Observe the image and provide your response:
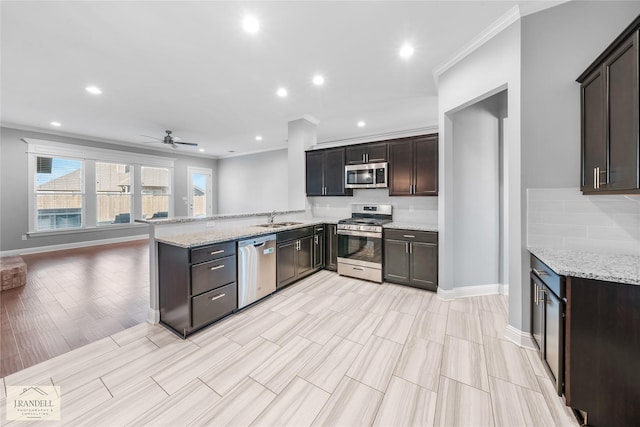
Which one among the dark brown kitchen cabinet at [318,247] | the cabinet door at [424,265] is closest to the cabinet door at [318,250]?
the dark brown kitchen cabinet at [318,247]

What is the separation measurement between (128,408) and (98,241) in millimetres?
6882

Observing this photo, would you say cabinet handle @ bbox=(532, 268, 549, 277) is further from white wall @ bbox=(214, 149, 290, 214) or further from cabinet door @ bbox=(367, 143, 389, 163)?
white wall @ bbox=(214, 149, 290, 214)

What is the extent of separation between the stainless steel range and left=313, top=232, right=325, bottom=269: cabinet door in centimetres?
36

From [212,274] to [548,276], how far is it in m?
2.83

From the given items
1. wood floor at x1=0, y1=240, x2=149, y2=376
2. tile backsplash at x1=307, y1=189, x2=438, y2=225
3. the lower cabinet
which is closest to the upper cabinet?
tile backsplash at x1=307, y1=189, x2=438, y2=225

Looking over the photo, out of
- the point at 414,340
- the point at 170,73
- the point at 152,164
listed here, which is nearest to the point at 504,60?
the point at 414,340

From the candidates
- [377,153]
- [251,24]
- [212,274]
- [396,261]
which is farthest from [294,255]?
[251,24]

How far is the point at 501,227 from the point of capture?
10.7 feet

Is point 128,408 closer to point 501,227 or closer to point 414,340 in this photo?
point 414,340

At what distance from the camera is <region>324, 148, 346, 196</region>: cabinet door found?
4.29 meters

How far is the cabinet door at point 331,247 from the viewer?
418cm

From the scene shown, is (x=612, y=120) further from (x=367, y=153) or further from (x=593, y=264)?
(x=367, y=153)

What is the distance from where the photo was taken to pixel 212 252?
8.01 ft

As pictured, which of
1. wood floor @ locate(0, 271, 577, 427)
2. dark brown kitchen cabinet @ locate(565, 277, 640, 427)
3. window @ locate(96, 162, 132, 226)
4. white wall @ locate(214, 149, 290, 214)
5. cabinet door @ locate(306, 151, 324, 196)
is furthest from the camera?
white wall @ locate(214, 149, 290, 214)
